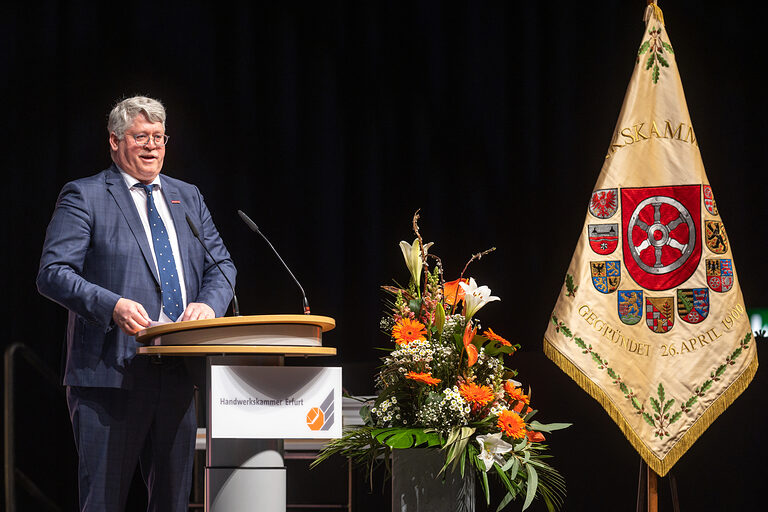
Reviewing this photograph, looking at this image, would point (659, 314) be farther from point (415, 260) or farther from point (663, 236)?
point (415, 260)

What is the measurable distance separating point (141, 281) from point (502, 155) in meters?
2.19

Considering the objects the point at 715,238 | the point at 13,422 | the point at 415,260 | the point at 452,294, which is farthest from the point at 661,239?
the point at 13,422

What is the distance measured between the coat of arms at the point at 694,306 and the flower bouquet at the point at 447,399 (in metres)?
1.00

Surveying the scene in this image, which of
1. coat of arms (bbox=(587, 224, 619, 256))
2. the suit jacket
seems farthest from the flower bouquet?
coat of arms (bbox=(587, 224, 619, 256))

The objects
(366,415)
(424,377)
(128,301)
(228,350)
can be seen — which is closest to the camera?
(228,350)

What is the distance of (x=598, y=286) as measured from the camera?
3.39 metres

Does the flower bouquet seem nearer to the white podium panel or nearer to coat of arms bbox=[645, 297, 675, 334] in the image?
the white podium panel

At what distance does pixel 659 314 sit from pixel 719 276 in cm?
27

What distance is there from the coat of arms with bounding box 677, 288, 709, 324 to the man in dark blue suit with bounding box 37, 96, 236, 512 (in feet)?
5.82

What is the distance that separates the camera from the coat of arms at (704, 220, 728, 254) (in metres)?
3.34

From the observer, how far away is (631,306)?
336 centimetres

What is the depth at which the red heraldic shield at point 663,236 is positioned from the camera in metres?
3.34

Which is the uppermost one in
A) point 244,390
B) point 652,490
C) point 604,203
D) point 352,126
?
point 352,126

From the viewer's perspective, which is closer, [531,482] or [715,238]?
[531,482]
